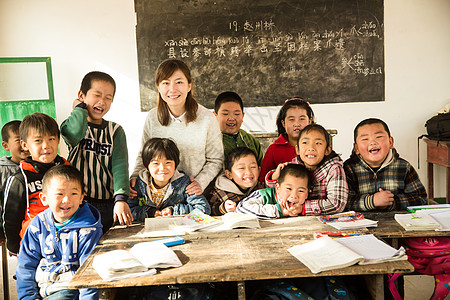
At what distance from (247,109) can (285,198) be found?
9.20 feet

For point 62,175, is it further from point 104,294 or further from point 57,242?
point 104,294

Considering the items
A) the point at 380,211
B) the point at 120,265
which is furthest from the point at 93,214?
the point at 380,211

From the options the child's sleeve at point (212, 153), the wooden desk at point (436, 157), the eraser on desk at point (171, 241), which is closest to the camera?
the eraser on desk at point (171, 241)

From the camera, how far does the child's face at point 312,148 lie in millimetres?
2375

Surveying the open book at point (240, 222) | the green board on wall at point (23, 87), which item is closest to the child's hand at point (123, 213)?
the open book at point (240, 222)

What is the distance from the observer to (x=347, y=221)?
205 centimetres

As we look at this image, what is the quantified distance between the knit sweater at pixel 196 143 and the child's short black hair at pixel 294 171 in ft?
1.41

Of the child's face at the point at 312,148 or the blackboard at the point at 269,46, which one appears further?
the blackboard at the point at 269,46

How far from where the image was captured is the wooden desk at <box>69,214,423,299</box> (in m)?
1.50

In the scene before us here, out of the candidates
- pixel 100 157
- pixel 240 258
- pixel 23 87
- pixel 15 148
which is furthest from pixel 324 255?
pixel 23 87

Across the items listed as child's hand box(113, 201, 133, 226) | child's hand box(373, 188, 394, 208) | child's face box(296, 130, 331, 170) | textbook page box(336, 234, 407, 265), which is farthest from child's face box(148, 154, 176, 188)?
child's hand box(373, 188, 394, 208)

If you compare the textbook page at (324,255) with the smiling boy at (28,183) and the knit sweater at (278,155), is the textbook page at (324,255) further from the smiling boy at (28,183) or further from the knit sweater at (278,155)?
the smiling boy at (28,183)

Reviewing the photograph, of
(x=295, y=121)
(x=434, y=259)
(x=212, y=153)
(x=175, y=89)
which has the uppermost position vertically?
(x=175, y=89)

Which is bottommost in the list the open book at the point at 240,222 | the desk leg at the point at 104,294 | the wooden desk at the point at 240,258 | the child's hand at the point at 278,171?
the desk leg at the point at 104,294
